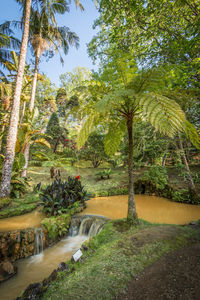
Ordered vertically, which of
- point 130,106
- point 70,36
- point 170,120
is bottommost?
point 170,120

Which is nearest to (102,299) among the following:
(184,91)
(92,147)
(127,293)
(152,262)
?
(127,293)

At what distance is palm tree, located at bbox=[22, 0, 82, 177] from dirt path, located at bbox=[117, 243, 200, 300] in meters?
7.99

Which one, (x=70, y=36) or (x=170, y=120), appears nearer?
(x=170, y=120)

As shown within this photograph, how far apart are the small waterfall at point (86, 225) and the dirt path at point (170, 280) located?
2.13 meters

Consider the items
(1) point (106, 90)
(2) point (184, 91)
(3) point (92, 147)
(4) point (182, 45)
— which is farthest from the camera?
(3) point (92, 147)

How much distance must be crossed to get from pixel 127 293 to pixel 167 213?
402 centimetres

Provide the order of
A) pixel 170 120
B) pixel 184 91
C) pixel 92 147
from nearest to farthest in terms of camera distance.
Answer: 1. pixel 170 120
2. pixel 184 91
3. pixel 92 147

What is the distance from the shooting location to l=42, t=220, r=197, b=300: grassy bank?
1575 mm

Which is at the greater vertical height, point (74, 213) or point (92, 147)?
point (92, 147)

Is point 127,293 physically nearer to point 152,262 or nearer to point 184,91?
point 152,262

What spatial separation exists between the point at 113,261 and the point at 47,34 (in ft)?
41.8

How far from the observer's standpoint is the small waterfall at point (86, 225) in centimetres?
378

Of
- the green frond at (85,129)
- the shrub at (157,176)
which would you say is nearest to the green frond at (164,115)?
the green frond at (85,129)

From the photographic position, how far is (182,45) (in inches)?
151
